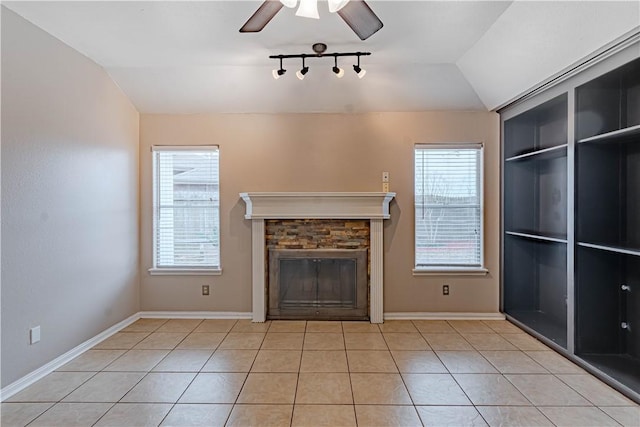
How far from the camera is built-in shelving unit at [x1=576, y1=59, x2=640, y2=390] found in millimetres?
2850

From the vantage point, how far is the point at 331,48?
3.21 meters

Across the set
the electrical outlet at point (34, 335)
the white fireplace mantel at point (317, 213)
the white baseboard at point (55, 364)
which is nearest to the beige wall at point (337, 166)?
the white fireplace mantel at point (317, 213)

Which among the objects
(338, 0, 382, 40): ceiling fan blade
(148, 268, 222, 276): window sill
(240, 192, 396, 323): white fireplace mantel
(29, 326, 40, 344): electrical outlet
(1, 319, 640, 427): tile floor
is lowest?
(1, 319, 640, 427): tile floor

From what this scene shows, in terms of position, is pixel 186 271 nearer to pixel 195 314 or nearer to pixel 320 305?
pixel 195 314

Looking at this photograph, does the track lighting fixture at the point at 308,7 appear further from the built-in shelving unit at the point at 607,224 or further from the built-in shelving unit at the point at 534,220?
the built-in shelving unit at the point at 534,220

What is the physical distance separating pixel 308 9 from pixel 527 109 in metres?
2.68

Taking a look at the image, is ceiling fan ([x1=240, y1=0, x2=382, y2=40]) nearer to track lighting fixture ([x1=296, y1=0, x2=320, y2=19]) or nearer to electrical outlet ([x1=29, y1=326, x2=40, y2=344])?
track lighting fixture ([x1=296, y1=0, x2=320, y2=19])

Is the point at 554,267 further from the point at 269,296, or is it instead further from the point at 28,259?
the point at 28,259

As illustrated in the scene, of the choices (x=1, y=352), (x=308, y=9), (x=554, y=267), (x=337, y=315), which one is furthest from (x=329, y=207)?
(x=1, y=352)

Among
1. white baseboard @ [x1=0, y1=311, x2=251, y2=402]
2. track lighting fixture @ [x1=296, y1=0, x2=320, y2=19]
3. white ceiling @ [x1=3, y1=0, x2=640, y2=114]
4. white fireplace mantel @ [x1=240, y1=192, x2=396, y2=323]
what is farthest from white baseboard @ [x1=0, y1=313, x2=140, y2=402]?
track lighting fixture @ [x1=296, y1=0, x2=320, y2=19]

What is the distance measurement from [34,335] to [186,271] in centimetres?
162

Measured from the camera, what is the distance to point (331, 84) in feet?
12.3

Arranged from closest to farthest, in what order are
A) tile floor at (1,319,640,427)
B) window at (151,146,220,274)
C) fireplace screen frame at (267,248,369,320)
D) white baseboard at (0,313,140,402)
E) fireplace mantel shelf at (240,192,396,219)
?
tile floor at (1,319,640,427) < white baseboard at (0,313,140,402) < fireplace mantel shelf at (240,192,396,219) < fireplace screen frame at (267,248,369,320) < window at (151,146,220,274)

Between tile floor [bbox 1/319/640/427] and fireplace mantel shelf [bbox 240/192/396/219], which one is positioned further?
fireplace mantel shelf [bbox 240/192/396/219]
